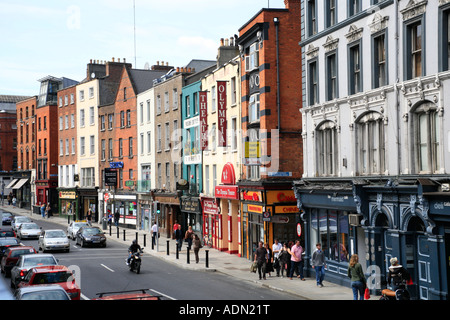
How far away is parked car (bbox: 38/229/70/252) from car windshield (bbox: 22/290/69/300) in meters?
24.8

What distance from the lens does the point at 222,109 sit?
39219 mm

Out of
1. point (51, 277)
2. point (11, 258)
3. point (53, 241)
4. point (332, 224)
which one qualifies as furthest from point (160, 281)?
point (53, 241)

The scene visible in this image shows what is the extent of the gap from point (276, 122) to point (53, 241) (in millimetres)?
17111

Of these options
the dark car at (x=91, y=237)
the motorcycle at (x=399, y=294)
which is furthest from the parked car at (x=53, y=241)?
the motorcycle at (x=399, y=294)

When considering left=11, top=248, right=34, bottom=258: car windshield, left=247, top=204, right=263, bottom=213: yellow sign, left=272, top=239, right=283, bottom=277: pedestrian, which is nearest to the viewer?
left=11, top=248, right=34, bottom=258: car windshield

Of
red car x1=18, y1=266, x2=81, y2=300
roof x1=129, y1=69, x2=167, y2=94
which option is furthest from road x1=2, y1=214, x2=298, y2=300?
roof x1=129, y1=69, x2=167, y2=94

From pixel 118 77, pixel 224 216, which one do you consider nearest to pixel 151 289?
pixel 224 216

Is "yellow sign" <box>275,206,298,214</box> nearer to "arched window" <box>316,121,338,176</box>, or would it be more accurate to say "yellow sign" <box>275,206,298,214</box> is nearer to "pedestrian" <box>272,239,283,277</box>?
"pedestrian" <box>272,239,283,277</box>

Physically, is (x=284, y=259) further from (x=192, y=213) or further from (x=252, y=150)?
(x=192, y=213)

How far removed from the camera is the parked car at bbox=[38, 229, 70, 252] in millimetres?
38031

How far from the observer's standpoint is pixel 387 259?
71.7ft
